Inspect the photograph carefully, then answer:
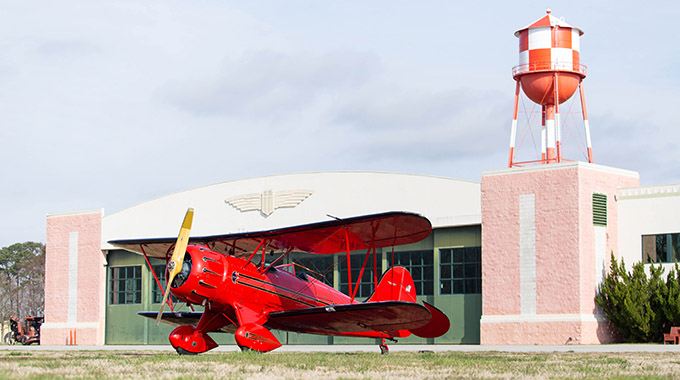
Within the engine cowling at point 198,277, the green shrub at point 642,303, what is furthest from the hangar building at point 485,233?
the engine cowling at point 198,277

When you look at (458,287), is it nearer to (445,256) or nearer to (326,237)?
(445,256)

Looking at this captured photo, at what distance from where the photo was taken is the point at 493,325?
30.0m

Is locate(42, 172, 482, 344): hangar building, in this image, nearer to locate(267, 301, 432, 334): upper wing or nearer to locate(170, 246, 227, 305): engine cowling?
locate(267, 301, 432, 334): upper wing

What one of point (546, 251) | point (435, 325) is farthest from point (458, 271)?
point (435, 325)

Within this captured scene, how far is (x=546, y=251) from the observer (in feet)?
96.2

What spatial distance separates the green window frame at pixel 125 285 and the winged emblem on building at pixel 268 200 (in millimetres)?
6180

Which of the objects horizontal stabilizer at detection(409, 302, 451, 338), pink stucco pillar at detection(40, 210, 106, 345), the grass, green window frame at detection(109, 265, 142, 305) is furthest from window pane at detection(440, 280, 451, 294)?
the grass

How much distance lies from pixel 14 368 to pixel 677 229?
2294 cm

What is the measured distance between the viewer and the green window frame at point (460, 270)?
104 ft

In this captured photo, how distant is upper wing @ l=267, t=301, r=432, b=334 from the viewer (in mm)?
16453

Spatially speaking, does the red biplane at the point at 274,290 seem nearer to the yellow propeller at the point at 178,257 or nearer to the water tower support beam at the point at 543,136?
the yellow propeller at the point at 178,257

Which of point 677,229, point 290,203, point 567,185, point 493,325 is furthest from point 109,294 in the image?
point 677,229

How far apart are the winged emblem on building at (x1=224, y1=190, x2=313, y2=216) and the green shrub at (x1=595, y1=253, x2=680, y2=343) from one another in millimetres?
12914

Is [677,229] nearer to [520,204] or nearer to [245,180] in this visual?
[520,204]
